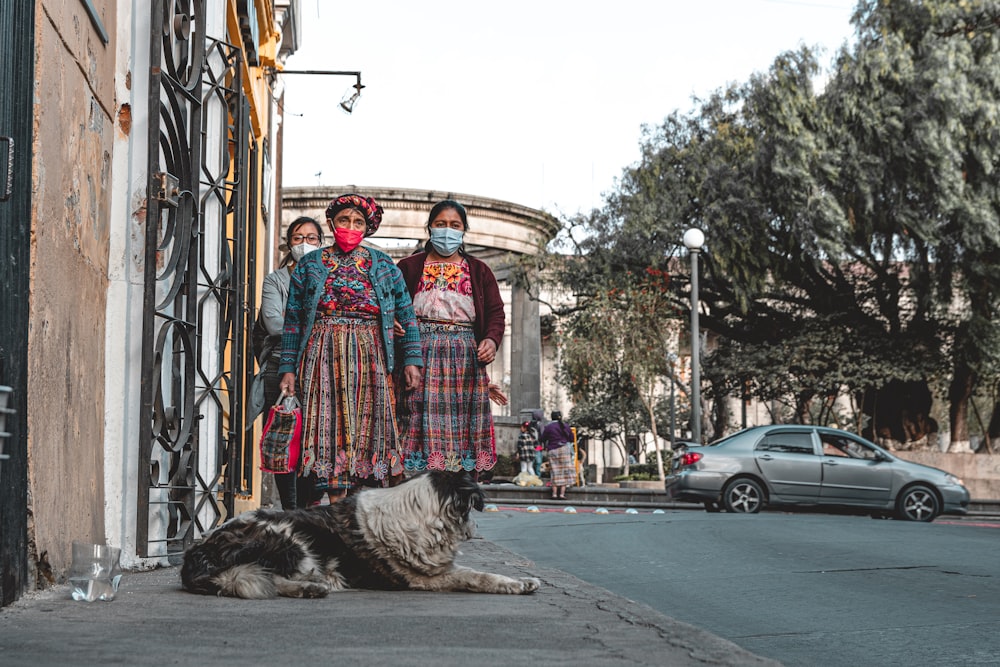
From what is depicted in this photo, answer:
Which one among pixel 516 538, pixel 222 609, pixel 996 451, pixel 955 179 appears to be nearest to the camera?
pixel 222 609

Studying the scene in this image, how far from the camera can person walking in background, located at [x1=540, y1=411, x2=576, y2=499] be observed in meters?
25.0

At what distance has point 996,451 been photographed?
105ft

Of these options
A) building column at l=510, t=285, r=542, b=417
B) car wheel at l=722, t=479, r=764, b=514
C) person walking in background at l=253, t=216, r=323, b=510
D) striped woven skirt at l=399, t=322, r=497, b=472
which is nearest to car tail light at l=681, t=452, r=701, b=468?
car wheel at l=722, t=479, r=764, b=514

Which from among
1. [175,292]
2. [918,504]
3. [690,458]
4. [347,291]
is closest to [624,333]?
[690,458]

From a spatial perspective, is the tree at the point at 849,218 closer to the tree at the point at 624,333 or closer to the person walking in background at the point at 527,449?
the tree at the point at 624,333

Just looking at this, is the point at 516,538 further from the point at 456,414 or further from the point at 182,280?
the point at 182,280

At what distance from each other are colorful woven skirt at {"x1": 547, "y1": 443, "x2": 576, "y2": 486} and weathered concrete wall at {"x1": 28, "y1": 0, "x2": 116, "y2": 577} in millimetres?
19026

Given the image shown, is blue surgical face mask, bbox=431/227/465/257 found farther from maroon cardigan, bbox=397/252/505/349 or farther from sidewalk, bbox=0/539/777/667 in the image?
sidewalk, bbox=0/539/777/667

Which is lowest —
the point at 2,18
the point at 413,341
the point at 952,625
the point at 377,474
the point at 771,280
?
the point at 952,625

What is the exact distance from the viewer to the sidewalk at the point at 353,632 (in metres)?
3.73

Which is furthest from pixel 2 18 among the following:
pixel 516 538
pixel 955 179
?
pixel 955 179

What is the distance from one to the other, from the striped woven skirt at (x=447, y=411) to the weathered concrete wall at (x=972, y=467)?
2264 cm

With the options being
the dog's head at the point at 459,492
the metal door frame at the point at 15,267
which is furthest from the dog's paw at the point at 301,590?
the metal door frame at the point at 15,267

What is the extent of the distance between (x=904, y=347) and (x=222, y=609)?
1088 inches
